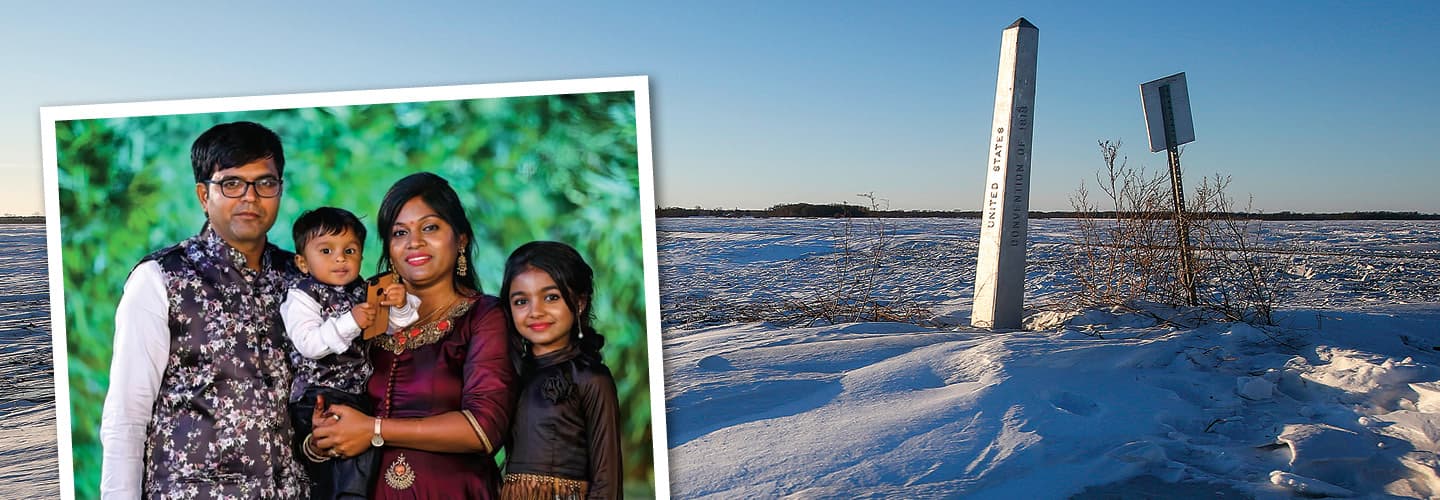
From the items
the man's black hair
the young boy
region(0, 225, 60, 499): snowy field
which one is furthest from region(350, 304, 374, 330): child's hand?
region(0, 225, 60, 499): snowy field

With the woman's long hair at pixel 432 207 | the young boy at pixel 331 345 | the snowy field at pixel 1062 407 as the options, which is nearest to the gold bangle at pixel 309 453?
the young boy at pixel 331 345

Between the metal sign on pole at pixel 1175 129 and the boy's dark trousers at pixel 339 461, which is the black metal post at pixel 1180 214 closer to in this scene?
the metal sign on pole at pixel 1175 129

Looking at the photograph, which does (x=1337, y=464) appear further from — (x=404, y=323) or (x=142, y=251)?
(x=142, y=251)

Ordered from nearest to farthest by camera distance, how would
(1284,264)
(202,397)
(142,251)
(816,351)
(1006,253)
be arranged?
(202,397)
(142,251)
(816,351)
(1006,253)
(1284,264)

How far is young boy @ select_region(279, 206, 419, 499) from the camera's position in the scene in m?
2.06

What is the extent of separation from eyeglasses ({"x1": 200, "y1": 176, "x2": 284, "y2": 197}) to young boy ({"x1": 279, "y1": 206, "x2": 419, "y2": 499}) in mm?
184

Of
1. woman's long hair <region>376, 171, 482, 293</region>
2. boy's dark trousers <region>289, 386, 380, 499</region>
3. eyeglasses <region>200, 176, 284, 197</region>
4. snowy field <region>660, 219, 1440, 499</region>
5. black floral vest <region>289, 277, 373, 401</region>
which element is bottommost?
Result: snowy field <region>660, 219, 1440, 499</region>

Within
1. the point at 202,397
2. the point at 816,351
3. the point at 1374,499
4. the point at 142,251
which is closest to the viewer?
the point at 202,397

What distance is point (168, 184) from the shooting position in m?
2.25

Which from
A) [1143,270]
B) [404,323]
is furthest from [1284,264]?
[404,323]

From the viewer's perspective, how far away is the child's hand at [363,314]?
6.72 ft

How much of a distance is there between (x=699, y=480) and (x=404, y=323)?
1.28 metres

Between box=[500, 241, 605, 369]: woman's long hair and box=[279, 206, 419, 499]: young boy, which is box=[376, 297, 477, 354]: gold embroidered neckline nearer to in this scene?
box=[279, 206, 419, 499]: young boy

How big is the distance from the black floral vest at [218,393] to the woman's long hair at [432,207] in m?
0.32
